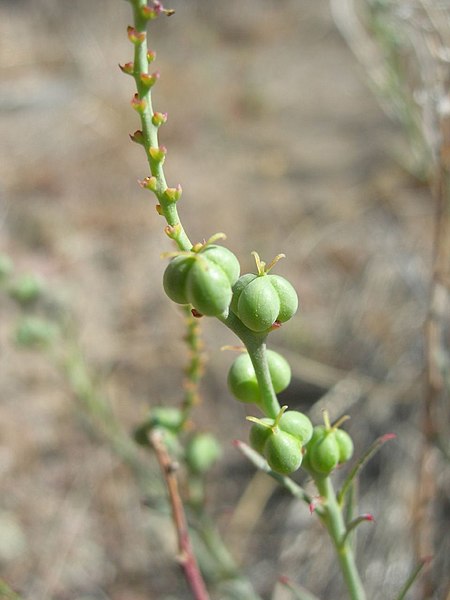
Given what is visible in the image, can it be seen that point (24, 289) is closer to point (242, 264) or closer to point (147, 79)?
point (147, 79)

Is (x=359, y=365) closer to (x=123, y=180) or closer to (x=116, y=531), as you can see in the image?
(x=116, y=531)

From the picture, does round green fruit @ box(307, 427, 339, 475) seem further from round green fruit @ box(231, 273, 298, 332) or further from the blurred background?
the blurred background

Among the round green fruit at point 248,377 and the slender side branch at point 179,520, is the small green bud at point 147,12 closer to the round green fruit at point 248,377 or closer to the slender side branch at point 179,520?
the round green fruit at point 248,377

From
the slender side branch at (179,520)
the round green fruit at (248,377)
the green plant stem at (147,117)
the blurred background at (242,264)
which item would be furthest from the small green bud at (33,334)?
the green plant stem at (147,117)

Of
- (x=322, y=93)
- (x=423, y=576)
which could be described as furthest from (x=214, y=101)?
(x=423, y=576)

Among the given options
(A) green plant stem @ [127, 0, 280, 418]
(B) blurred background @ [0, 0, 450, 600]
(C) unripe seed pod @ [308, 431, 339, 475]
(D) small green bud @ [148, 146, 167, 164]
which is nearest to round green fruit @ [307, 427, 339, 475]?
(C) unripe seed pod @ [308, 431, 339, 475]

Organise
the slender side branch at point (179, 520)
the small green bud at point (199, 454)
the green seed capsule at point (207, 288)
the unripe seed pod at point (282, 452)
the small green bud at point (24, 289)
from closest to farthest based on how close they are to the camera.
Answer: the green seed capsule at point (207, 288) < the unripe seed pod at point (282, 452) < the slender side branch at point (179, 520) < the small green bud at point (199, 454) < the small green bud at point (24, 289)
